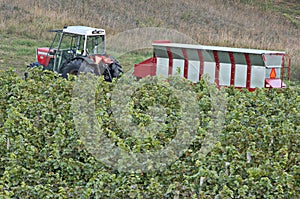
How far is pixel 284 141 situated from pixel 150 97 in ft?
10.5

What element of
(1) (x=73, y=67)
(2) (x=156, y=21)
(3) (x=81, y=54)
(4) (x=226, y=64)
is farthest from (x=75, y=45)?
(2) (x=156, y=21)

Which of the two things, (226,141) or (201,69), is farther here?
(201,69)

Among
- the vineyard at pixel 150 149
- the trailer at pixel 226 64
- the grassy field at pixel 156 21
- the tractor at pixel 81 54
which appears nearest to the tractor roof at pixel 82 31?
the tractor at pixel 81 54

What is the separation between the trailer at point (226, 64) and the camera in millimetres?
14656

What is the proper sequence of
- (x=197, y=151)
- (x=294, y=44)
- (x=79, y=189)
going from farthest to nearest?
(x=294, y=44)
(x=197, y=151)
(x=79, y=189)

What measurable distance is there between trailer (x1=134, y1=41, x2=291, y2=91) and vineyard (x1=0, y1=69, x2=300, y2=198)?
345cm

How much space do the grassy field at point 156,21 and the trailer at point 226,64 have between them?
6023 millimetres

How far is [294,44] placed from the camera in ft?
88.8

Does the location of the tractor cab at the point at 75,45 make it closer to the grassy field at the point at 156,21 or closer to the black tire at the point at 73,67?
the black tire at the point at 73,67

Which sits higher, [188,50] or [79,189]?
[188,50]

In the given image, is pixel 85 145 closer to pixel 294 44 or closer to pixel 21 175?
pixel 21 175

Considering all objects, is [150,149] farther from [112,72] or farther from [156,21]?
[156,21]

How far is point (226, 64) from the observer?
1499 cm

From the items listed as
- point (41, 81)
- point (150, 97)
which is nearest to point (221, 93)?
point (150, 97)
